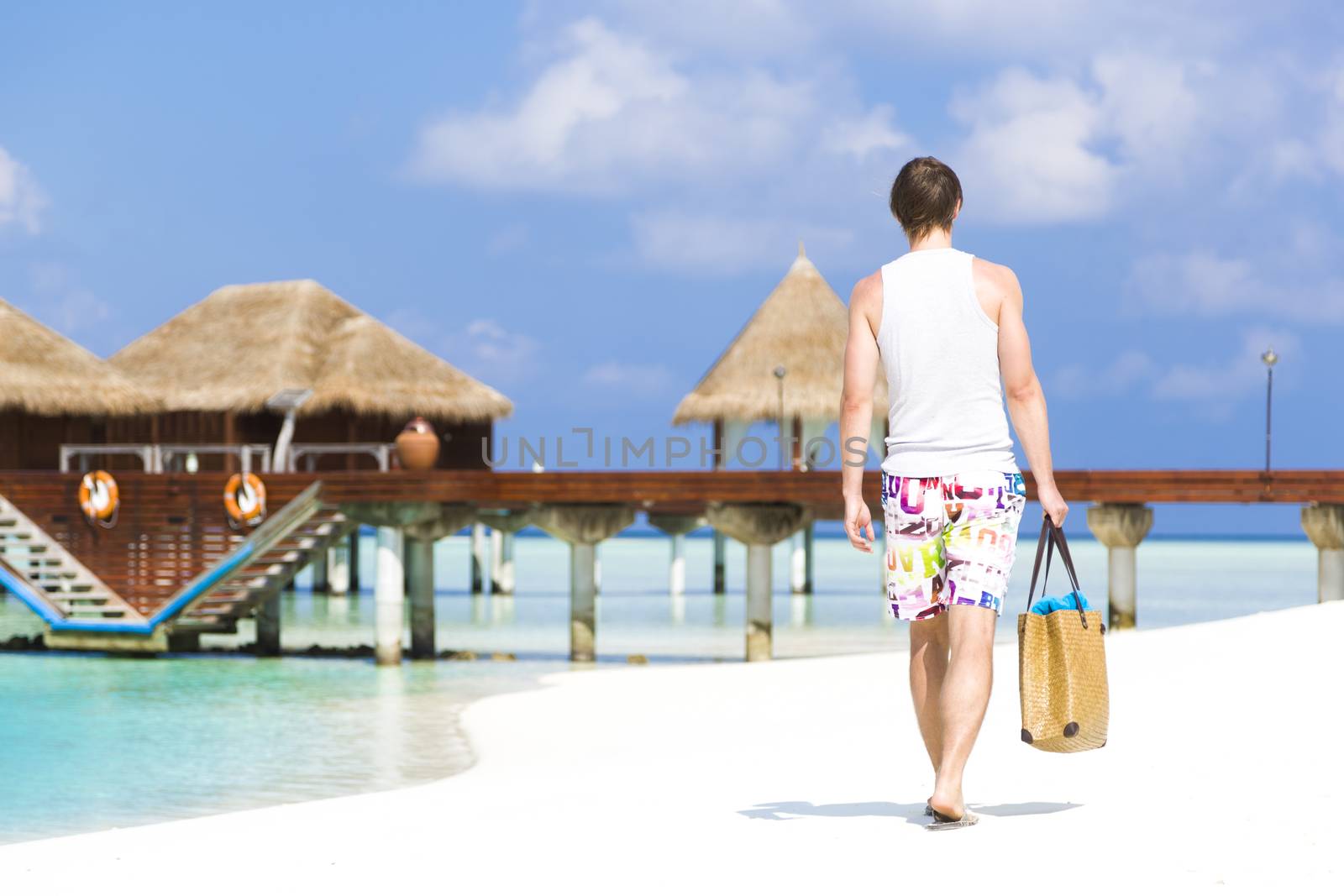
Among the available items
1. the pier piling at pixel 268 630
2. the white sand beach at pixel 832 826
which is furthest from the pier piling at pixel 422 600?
the white sand beach at pixel 832 826

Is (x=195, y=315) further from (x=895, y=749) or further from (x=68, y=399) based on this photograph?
(x=895, y=749)

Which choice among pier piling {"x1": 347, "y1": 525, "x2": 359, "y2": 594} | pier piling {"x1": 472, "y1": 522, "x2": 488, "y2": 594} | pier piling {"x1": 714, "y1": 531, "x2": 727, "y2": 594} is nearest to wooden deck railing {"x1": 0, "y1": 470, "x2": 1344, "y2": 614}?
pier piling {"x1": 714, "y1": 531, "x2": 727, "y2": 594}

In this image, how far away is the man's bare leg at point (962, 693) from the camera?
200 inches

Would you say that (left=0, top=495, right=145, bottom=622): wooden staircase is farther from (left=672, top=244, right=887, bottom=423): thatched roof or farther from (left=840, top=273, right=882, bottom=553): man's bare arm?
(left=840, top=273, right=882, bottom=553): man's bare arm

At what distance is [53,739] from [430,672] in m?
5.60

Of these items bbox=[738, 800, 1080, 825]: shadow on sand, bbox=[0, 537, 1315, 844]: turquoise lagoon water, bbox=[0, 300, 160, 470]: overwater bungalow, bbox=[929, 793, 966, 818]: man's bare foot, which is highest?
bbox=[0, 300, 160, 470]: overwater bungalow

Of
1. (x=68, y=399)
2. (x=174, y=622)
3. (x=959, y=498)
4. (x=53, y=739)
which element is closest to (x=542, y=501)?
(x=174, y=622)

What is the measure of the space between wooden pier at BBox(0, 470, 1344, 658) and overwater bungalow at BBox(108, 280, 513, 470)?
23.3ft

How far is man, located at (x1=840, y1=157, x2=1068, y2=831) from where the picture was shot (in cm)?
506

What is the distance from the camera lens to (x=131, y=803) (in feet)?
37.6

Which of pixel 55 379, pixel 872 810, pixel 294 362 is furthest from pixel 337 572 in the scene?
pixel 872 810

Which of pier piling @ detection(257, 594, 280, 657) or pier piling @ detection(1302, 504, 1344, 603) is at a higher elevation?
pier piling @ detection(1302, 504, 1344, 603)

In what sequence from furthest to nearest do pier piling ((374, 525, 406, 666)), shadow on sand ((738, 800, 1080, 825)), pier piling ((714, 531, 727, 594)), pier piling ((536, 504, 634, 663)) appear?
pier piling ((714, 531, 727, 594)) → pier piling ((536, 504, 634, 663)) → pier piling ((374, 525, 406, 666)) → shadow on sand ((738, 800, 1080, 825))

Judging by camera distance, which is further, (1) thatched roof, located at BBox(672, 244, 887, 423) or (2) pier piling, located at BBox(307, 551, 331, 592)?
(2) pier piling, located at BBox(307, 551, 331, 592)
